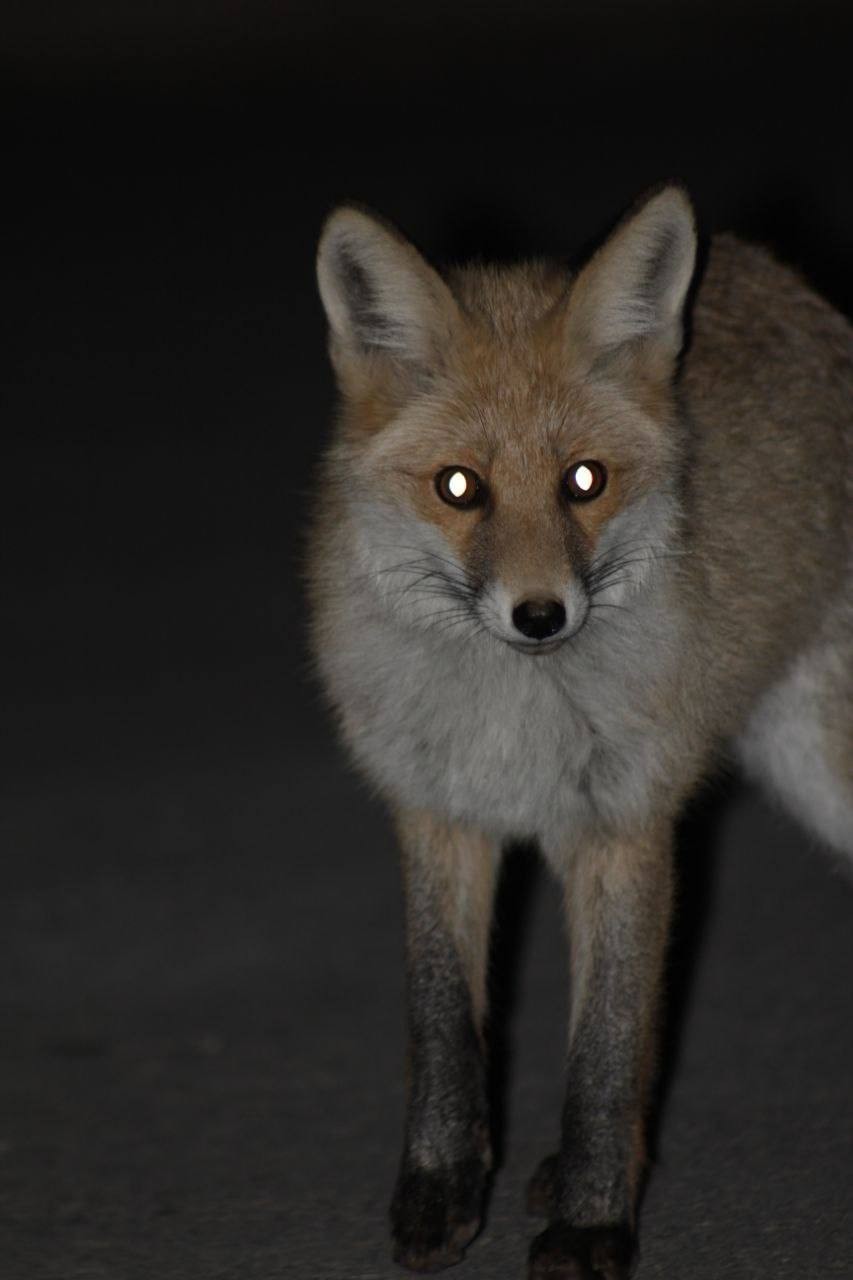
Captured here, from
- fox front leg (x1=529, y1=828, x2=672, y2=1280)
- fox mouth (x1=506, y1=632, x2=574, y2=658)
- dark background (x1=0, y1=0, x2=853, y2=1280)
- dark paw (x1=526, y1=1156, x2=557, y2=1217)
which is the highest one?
fox mouth (x1=506, y1=632, x2=574, y2=658)

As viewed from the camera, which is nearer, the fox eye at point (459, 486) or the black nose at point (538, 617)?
the black nose at point (538, 617)

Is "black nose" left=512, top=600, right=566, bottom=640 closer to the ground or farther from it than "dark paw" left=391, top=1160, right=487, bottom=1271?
farther from it

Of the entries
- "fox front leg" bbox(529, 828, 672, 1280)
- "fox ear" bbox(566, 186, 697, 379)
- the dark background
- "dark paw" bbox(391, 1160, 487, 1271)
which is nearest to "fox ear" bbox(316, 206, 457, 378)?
the dark background

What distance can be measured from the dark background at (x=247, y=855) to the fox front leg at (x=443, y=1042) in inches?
3.7

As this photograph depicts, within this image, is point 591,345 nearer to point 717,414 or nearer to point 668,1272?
point 717,414

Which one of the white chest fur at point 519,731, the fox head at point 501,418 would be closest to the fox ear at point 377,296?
the fox head at point 501,418

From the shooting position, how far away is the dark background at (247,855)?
4105 millimetres

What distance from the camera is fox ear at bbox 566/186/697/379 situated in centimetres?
381

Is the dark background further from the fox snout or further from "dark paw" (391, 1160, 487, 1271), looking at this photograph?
the fox snout

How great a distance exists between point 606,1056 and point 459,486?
1157 millimetres

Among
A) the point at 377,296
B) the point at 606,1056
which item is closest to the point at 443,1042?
the point at 606,1056

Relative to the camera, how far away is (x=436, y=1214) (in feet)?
12.6

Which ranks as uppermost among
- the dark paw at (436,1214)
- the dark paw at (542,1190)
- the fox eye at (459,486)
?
the fox eye at (459,486)

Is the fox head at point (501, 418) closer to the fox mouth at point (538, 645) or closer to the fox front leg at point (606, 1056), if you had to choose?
the fox mouth at point (538, 645)
